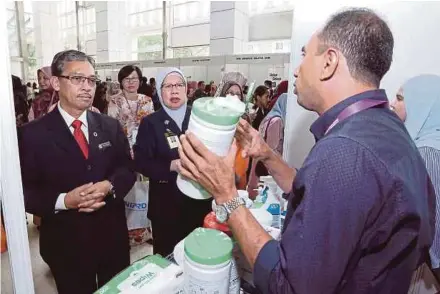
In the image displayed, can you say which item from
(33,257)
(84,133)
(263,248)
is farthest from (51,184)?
(33,257)

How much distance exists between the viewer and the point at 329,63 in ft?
2.31

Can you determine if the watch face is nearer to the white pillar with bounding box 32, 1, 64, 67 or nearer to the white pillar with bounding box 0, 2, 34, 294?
the white pillar with bounding box 0, 2, 34, 294

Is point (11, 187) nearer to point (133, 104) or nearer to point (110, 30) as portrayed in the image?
point (133, 104)

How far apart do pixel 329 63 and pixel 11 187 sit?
94 centimetres

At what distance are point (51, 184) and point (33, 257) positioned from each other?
5.49ft

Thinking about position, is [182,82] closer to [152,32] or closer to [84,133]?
[84,133]

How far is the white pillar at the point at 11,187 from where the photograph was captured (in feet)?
2.75

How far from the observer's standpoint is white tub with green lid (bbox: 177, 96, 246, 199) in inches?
29.2

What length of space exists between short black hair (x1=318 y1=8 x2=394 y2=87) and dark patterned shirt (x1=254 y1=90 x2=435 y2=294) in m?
0.06

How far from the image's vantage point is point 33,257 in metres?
2.62

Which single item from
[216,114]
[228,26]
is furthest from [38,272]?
[228,26]

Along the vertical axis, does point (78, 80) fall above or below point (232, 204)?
above

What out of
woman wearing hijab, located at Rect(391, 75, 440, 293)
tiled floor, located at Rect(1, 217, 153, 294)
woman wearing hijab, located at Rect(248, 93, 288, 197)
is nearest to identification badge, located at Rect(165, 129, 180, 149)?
woman wearing hijab, located at Rect(248, 93, 288, 197)

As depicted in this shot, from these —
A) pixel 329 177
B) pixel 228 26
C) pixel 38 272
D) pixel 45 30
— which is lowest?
pixel 38 272
